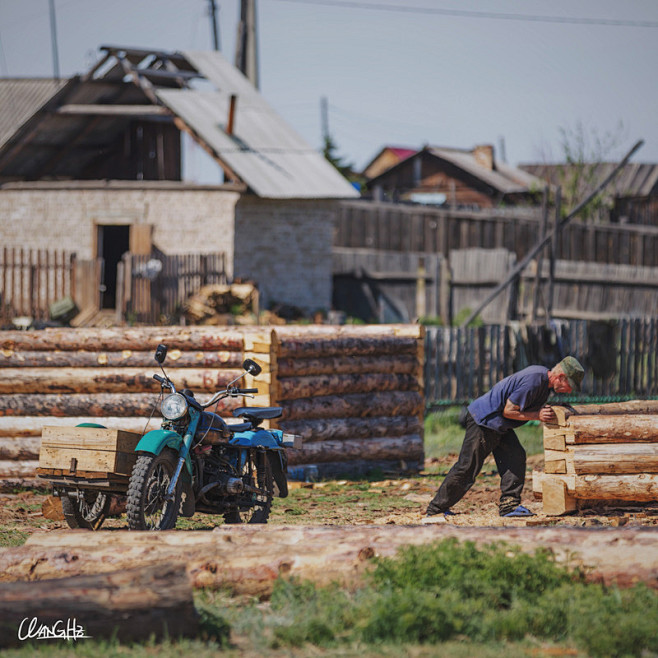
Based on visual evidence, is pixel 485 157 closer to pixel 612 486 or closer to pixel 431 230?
pixel 431 230

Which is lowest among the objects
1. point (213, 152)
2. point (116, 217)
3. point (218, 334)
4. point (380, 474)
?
point (380, 474)

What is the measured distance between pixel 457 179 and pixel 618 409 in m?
43.0

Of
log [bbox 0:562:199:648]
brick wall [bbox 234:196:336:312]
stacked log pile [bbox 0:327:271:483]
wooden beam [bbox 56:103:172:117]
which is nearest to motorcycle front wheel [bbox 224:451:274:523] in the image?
stacked log pile [bbox 0:327:271:483]

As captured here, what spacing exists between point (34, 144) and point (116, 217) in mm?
3077

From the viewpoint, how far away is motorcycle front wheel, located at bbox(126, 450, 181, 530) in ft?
25.8

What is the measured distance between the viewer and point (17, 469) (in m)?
11.4

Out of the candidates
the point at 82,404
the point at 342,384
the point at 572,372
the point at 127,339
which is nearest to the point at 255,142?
the point at 342,384

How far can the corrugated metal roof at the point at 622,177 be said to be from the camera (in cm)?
5000

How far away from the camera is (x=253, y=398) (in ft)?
37.4

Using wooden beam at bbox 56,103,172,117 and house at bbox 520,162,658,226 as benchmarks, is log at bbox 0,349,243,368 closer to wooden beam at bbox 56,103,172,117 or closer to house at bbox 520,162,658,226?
wooden beam at bbox 56,103,172,117

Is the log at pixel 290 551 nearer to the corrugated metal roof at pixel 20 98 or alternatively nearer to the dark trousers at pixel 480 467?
the dark trousers at pixel 480 467

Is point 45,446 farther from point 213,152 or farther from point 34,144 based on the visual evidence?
point 34,144

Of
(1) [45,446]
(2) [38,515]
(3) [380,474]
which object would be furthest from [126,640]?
(3) [380,474]

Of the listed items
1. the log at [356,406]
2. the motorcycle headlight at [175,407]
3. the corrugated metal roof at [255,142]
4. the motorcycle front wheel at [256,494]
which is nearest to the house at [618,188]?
the corrugated metal roof at [255,142]
